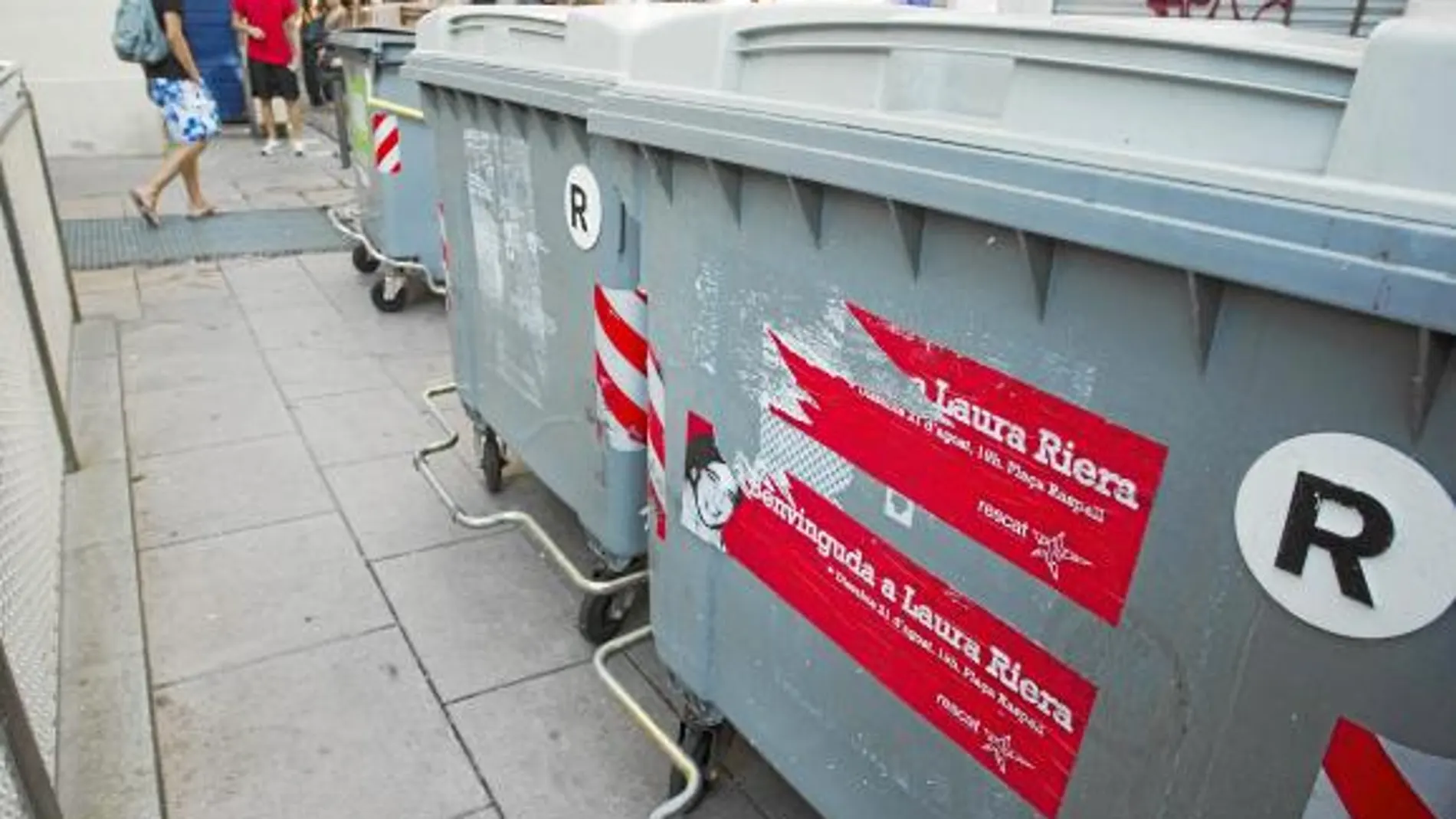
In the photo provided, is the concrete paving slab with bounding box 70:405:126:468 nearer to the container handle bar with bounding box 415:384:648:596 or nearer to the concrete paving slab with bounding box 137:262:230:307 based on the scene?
the container handle bar with bounding box 415:384:648:596

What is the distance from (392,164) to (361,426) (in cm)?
181

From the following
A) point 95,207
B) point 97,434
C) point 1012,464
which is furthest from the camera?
point 95,207

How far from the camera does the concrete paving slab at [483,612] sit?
2891 millimetres

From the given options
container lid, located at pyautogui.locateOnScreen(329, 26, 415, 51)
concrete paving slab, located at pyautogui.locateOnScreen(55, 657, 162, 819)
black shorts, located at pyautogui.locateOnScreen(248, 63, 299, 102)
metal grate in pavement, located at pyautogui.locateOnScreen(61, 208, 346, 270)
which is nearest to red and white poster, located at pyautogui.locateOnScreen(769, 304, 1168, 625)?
concrete paving slab, located at pyautogui.locateOnScreen(55, 657, 162, 819)

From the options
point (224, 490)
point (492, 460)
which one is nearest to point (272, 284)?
point (224, 490)

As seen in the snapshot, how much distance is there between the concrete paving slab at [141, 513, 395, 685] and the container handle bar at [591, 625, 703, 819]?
885mm

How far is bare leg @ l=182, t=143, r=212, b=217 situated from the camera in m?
7.41

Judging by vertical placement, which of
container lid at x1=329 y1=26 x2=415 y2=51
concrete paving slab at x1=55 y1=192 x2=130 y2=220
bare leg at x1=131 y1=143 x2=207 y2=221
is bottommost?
concrete paving slab at x1=55 y1=192 x2=130 y2=220

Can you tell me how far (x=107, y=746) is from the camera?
2.47m

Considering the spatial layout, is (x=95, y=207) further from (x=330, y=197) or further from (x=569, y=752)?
(x=569, y=752)

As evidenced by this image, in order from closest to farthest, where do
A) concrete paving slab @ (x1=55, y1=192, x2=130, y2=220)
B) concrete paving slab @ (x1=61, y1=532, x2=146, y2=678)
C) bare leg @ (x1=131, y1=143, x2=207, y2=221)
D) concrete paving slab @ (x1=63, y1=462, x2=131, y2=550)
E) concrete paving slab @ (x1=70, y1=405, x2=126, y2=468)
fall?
concrete paving slab @ (x1=61, y1=532, x2=146, y2=678) < concrete paving slab @ (x1=63, y1=462, x2=131, y2=550) < concrete paving slab @ (x1=70, y1=405, x2=126, y2=468) < bare leg @ (x1=131, y1=143, x2=207, y2=221) < concrete paving slab @ (x1=55, y1=192, x2=130, y2=220)

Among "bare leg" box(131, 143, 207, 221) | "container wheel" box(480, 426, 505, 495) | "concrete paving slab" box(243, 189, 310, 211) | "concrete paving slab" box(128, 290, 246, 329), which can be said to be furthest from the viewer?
"concrete paving slab" box(243, 189, 310, 211)

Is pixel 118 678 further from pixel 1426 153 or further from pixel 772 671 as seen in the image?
pixel 1426 153

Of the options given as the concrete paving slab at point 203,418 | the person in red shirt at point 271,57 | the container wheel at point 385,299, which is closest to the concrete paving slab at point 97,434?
the concrete paving slab at point 203,418
